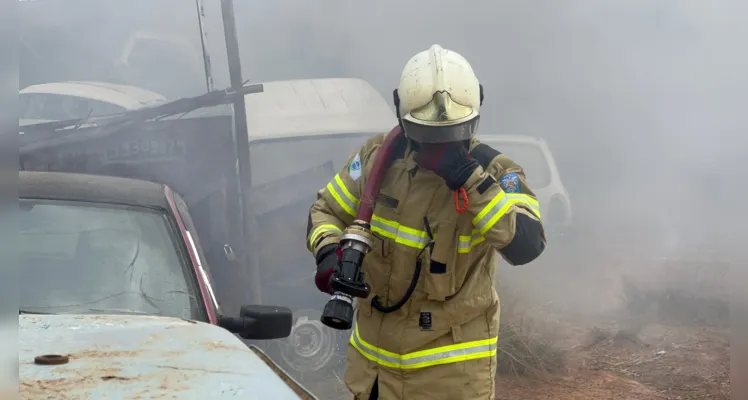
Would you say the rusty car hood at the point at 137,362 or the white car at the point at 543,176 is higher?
the rusty car hood at the point at 137,362

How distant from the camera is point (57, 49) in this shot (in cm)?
564

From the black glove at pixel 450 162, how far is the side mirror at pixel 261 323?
59 centimetres

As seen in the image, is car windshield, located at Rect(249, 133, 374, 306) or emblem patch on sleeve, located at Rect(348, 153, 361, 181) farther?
car windshield, located at Rect(249, 133, 374, 306)

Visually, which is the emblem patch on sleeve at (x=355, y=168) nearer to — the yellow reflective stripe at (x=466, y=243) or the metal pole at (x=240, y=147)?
the yellow reflective stripe at (x=466, y=243)

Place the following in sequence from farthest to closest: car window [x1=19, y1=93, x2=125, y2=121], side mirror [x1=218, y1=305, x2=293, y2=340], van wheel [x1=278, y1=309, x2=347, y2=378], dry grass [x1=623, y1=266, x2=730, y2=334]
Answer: dry grass [x1=623, y1=266, x2=730, y2=334]
car window [x1=19, y1=93, x2=125, y2=121]
van wheel [x1=278, y1=309, x2=347, y2=378]
side mirror [x1=218, y1=305, x2=293, y2=340]

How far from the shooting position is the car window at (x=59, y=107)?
16.9 feet

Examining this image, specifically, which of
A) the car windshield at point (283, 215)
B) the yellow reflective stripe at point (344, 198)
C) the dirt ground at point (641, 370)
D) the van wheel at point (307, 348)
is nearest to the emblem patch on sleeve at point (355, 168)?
the yellow reflective stripe at point (344, 198)

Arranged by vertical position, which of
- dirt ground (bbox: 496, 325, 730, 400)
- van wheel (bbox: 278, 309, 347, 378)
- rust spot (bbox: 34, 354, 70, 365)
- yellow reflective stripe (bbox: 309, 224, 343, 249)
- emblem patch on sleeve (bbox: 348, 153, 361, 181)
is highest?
emblem patch on sleeve (bbox: 348, 153, 361, 181)

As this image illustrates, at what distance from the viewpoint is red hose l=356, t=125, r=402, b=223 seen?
94.6 inches

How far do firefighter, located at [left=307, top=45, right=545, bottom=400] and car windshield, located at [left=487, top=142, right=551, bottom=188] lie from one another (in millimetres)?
4912

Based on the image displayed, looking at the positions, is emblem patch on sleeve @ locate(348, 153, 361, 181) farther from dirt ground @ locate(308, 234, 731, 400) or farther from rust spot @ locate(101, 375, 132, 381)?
dirt ground @ locate(308, 234, 731, 400)

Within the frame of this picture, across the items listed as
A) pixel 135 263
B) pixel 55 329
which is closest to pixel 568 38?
pixel 135 263

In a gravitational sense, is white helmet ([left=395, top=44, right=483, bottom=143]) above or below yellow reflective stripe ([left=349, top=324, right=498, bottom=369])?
above

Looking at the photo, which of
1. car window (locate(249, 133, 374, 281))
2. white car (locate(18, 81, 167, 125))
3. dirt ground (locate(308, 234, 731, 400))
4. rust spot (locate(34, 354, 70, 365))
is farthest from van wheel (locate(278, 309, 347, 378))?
rust spot (locate(34, 354, 70, 365))
